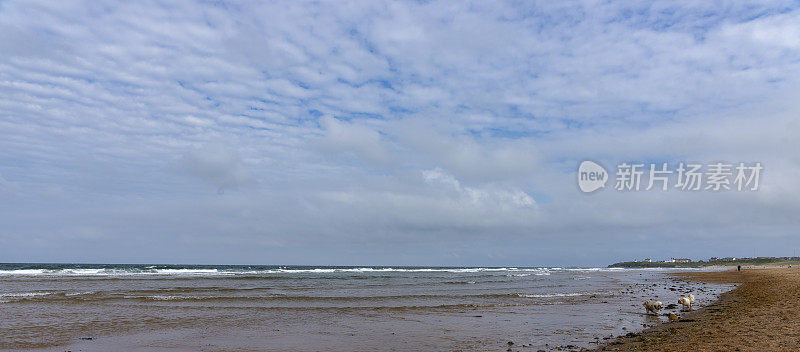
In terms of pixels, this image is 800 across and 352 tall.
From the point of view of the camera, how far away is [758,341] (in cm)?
1049

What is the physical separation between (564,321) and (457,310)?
5307 mm

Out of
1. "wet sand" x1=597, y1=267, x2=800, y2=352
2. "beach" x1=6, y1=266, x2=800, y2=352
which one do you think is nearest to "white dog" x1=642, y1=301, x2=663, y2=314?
"beach" x1=6, y1=266, x2=800, y2=352

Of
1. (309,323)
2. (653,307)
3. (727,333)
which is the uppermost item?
(727,333)

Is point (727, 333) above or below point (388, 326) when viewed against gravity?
above

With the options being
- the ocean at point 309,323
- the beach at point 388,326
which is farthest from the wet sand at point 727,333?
the ocean at point 309,323

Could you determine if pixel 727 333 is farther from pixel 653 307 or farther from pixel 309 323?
pixel 309 323

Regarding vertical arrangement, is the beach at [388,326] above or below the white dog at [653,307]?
below

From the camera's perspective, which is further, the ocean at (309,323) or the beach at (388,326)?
the ocean at (309,323)

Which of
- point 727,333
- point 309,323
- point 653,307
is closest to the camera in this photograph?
point 727,333

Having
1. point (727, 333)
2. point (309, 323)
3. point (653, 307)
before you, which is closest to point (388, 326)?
point (309, 323)

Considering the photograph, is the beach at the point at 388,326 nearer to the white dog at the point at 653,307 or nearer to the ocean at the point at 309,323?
the ocean at the point at 309,323

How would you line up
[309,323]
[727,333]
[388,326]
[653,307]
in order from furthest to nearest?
[653,307] → [309,323] → [388,326] → [727,333]

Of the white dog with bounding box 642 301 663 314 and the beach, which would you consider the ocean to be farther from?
the white dog with bounding box 642 301 663 314

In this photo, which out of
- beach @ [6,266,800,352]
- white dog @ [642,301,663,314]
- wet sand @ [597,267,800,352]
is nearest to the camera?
wet sand @ [597,267,800,352]
